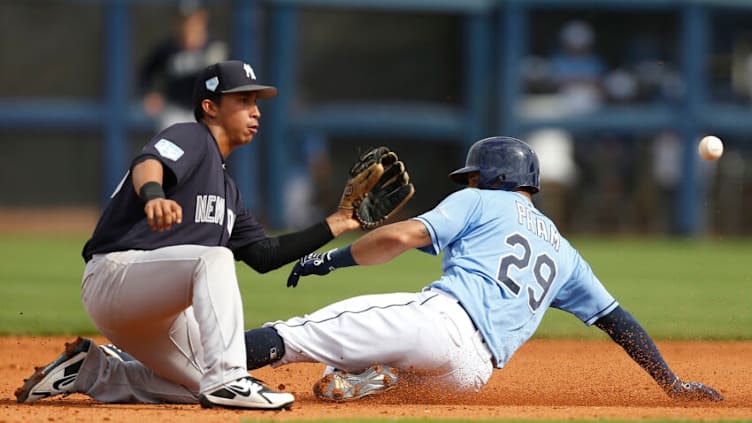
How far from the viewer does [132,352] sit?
14.5 feet

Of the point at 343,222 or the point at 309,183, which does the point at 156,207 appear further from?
the point at 309,183

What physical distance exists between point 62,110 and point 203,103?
9503 mm

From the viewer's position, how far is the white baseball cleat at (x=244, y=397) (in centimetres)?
400

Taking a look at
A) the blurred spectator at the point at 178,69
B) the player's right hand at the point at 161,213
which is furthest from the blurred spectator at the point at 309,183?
the player's right hand at the point at 161,213

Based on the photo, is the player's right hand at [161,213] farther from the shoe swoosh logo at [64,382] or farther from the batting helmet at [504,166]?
the batting helmet at [504,166]

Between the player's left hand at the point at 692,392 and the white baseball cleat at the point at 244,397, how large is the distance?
5.23ft

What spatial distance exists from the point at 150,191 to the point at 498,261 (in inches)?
49.4

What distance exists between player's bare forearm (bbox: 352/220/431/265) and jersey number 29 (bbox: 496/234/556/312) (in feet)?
0.99

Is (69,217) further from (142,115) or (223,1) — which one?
(223,1)

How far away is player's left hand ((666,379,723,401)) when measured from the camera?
15.3 ft

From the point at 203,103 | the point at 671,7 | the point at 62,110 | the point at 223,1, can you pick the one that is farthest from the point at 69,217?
the point at 203,103

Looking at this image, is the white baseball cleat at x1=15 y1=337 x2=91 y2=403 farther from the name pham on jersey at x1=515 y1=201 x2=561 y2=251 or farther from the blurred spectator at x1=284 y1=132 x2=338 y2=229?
the blurred spectator at x1=284 y1=132 x2=338 y2=229

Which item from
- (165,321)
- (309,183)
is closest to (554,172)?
(309,183)

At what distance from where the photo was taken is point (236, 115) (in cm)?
449
